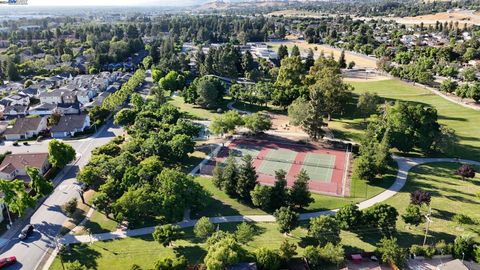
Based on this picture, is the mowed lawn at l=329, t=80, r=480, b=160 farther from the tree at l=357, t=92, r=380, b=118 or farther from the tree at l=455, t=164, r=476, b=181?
the tree at l=455, t=164, r=476, b=181

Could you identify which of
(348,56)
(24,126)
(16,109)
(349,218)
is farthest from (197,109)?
(348,56)

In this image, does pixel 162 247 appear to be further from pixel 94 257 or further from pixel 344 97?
pixel 344 97

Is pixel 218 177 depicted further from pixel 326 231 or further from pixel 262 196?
pixel 326 231

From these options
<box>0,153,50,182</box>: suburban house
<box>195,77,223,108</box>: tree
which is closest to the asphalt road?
<box>0,153,50,182</box>: suburban house

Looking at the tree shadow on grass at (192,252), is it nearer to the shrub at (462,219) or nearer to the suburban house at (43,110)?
the shrub at (462,219)

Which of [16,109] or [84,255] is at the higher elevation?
[16,109]

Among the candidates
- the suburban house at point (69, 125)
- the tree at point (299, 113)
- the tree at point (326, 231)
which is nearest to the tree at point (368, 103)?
the tree at point (299, 113)
